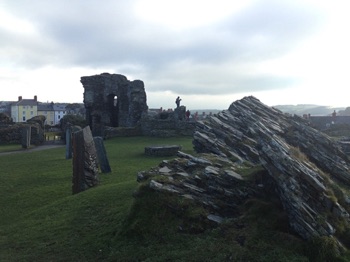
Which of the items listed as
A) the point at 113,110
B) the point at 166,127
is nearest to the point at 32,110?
the point at 113,110

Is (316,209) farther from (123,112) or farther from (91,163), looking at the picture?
(123,112)

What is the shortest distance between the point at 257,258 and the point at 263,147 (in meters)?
2.78

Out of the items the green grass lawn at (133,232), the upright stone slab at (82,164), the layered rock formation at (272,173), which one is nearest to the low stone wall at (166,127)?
the upright stone slab at (82,164)

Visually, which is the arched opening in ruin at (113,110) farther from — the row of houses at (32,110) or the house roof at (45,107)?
the house roof at (45,107)

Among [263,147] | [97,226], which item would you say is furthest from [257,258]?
[97,226]

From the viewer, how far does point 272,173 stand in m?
8.55

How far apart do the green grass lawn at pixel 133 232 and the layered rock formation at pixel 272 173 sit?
19.5 inches

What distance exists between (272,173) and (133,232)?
3.76 meters

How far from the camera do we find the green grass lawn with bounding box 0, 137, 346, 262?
7727 mm

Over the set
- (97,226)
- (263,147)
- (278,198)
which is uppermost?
(263,147)

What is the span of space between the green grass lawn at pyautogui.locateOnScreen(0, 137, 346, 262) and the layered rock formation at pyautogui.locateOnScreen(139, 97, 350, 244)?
496 millimetres

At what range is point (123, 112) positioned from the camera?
50.3 m

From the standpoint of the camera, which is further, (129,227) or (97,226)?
(97,226)

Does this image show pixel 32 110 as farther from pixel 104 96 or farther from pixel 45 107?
pixel 104 96
